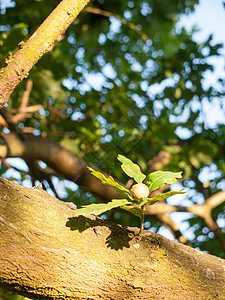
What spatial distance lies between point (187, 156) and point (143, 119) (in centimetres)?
66

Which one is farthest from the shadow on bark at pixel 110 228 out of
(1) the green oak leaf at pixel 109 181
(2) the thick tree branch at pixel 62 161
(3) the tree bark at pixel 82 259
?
(2) the thick tree branch at pixel 62 161

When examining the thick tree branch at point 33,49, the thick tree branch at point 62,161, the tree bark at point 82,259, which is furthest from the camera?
the thick tree branch at point 62,161

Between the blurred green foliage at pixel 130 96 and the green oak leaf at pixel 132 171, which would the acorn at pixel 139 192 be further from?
the blurred green foliage at pixel 130 96

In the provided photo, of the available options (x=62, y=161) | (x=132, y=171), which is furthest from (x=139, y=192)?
(x=62, y=161)

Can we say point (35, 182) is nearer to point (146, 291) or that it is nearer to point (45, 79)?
point (45, 79)

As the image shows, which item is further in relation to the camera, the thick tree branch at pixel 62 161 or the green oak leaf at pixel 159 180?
the thick tree branch at pixel 62 161

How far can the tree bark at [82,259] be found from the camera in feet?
2.97

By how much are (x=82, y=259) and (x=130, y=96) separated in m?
3.23

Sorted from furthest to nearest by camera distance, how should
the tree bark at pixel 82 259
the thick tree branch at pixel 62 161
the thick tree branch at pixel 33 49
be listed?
the thick tree branch at pixel 62 161, the thick tree branch at pixel 33 49, the tree bark at pixel 82 259

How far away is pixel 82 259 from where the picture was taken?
0.98m

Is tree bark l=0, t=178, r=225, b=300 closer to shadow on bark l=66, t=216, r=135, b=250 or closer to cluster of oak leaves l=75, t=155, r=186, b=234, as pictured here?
shadow on bark l=66, t=216, r=135, b=250

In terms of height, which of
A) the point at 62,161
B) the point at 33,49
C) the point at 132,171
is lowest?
the point at 62,161

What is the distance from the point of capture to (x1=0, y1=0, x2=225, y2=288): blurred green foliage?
2969 mm

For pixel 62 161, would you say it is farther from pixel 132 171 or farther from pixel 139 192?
pixel 139 192
